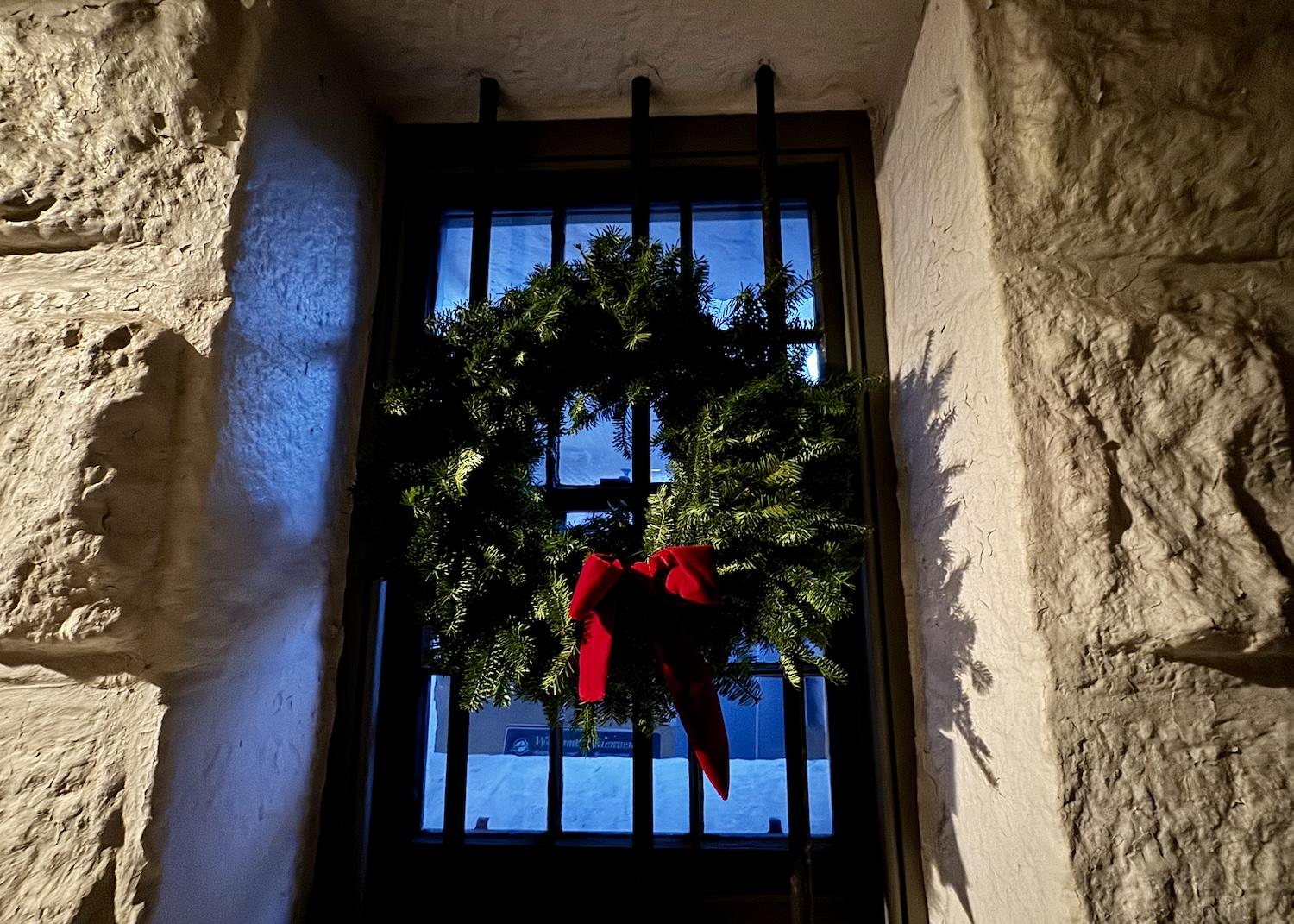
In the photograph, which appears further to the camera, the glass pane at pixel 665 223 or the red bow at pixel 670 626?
the glass pane at pixel 665 223

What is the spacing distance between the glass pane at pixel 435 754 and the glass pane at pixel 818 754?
2.20 ft

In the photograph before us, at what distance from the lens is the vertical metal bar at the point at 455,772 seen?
3.73 feet

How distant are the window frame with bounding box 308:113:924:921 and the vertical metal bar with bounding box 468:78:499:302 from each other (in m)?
0.03

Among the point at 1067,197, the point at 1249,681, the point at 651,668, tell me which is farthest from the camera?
the point at 651,668

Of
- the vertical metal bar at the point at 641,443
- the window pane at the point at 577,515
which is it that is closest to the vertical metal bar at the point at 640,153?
the vertical metal bar at the point at 641,443

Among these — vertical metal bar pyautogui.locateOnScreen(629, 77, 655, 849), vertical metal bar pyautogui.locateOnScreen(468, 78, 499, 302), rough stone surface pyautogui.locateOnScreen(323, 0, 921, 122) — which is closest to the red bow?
vertical metal bar pyautogui.locateOnScreen(629, 77, 655, 849)

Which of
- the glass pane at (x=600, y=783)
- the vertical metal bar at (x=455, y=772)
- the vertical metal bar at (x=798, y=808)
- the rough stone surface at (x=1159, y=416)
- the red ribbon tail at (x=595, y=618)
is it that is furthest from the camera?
the glass pane at (x=600, y=783)

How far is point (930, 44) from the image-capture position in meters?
1.08

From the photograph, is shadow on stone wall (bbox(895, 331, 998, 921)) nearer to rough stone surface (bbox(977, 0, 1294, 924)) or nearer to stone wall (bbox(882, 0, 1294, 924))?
stone wall (bbox(882, 0, 1294, 924))

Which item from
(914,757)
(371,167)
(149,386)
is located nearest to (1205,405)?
(914,757)

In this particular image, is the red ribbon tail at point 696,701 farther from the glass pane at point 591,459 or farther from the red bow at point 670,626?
the glass pane at point 591,459

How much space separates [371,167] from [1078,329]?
1.26 meters

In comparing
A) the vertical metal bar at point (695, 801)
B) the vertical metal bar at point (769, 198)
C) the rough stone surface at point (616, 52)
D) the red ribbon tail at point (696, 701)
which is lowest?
the vertical metal bar at point (695, 801)

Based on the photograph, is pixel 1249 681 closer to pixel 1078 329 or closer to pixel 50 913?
pixel 1078 329
